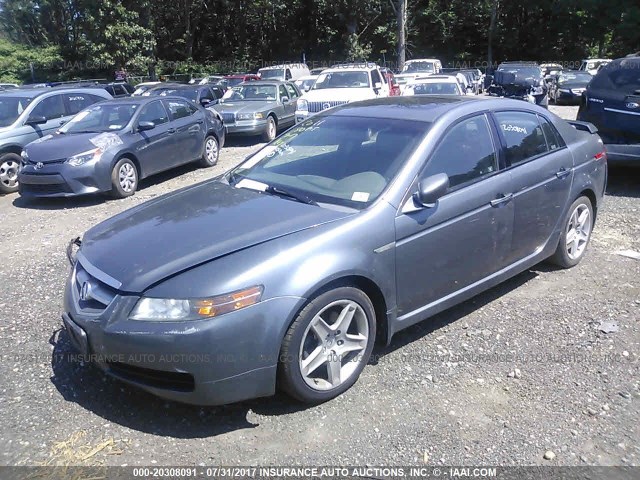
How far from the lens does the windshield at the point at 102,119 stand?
948 centimetres

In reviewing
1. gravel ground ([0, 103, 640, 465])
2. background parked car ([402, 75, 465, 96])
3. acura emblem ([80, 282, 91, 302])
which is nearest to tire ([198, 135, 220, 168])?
background parked car ([402, 75, 465, 96])

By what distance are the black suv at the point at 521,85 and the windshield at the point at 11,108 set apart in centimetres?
1417

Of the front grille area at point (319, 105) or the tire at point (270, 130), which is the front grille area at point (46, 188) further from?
the front grille area at point (319, 105)

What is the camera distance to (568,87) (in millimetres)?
23984

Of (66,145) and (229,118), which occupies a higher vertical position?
(66,145)

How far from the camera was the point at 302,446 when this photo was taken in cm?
302

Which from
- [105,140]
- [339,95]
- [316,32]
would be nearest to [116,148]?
[105,140]

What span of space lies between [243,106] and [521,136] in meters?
11.0

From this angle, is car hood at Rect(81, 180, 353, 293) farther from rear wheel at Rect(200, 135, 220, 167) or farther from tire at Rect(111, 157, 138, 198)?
rear wheel at Rect(200, 135, 220, 167)

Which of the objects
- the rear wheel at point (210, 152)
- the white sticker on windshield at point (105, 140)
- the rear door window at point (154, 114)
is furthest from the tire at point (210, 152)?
the white sticker on windshield at point (105, 140)

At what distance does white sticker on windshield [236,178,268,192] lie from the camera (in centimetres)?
406

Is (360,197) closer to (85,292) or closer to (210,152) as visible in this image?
(85,292)

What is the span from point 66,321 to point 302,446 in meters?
1.60

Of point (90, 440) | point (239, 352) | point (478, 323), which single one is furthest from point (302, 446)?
point (478, 323)
